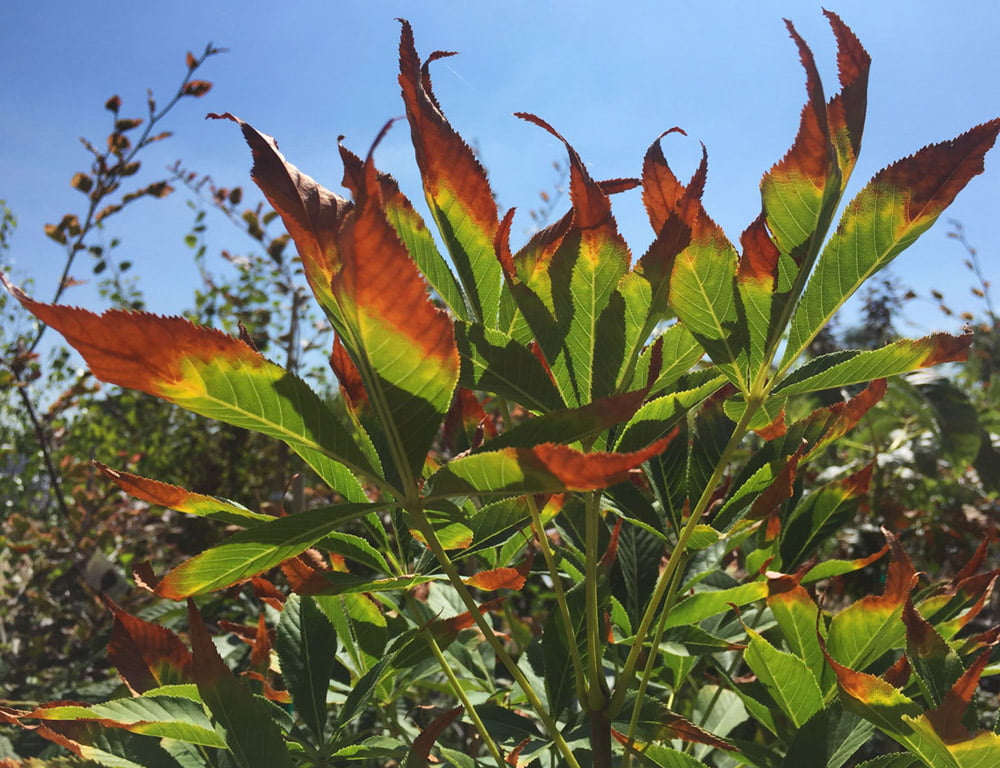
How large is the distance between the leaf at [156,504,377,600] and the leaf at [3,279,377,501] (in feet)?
0.14

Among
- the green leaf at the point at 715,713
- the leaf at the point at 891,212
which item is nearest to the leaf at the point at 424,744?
the leaf at the point at 891,212

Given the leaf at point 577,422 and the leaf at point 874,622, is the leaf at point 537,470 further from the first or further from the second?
the leaf at point 874,622

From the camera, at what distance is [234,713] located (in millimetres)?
628

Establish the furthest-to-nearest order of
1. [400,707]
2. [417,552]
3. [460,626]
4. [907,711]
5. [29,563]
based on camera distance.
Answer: [29,563], [400,707], [417,552], [460,626], [907,711]

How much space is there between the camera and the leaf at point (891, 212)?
1.90ft

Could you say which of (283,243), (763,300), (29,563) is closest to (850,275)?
(763,300)

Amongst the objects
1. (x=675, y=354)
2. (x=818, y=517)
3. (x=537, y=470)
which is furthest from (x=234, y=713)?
(x=818, y=517)

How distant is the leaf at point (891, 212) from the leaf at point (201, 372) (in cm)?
42

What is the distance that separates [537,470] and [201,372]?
22 centimetres

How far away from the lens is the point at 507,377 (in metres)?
0.59

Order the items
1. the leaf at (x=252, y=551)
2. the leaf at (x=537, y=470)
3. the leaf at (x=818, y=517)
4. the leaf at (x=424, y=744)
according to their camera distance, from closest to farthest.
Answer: the leaf at (x=537, y=470)
the leaf at (x=252, y=551)
the leaf at (x=424, y=744)
the leaf at (x=818, y=517)

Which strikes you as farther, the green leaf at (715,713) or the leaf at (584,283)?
the green leaf at (715,713)

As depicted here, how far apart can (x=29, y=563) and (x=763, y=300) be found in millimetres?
4220

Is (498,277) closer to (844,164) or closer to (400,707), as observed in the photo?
(844,164)
